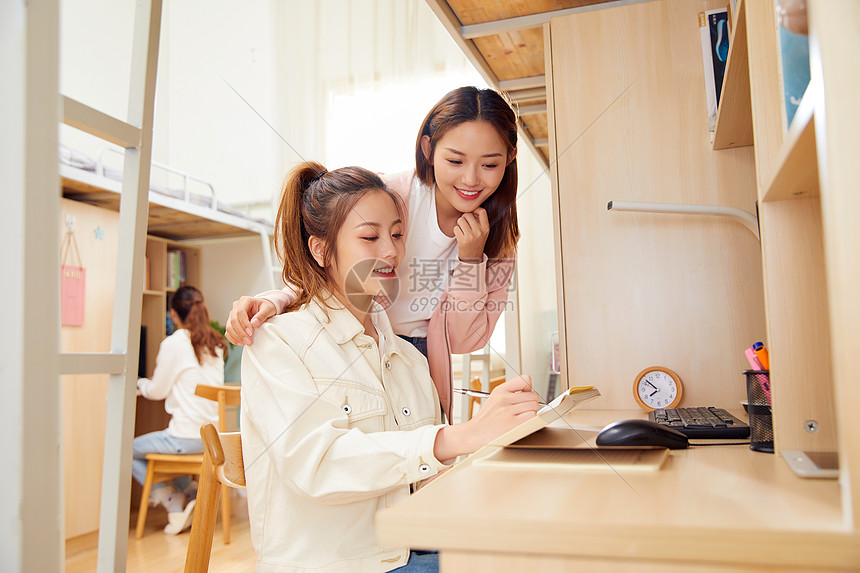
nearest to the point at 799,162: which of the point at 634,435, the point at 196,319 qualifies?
the point at 634,435

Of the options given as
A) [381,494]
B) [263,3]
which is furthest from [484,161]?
[263,3]

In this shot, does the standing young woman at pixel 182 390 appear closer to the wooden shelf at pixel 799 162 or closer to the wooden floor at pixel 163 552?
the wooden floor at pixel 163 552

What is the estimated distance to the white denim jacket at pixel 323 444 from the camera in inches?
29.9

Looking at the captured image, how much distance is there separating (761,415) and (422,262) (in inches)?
30.4

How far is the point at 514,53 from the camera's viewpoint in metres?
1.66

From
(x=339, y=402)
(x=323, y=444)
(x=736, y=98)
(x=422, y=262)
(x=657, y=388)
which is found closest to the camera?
(x=323, y=444)

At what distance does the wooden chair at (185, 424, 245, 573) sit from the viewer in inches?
38.5

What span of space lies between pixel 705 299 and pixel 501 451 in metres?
0.75

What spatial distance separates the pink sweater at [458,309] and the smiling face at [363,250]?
0.60 ft

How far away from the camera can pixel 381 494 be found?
0.88m

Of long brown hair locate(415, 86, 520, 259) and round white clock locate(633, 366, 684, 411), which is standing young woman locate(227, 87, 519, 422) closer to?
long brown hair locate(415, 86, 520, 259)

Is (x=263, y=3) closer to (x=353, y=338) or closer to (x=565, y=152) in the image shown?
(x=565, y=152)

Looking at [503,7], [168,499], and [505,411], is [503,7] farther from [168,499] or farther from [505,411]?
[168,499]

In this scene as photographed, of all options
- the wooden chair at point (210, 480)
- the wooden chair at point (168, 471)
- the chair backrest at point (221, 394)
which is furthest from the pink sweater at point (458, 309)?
the wooden chair at point (168, 471)
